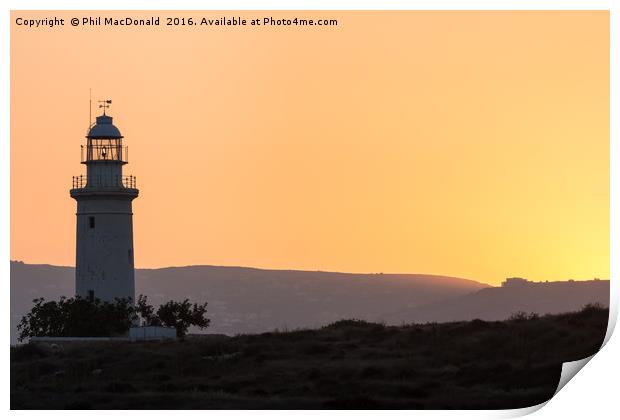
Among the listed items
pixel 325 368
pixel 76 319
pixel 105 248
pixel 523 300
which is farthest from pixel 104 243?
pixel 523 300

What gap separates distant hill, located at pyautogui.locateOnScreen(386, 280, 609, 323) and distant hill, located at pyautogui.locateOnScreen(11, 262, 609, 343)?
28 mm

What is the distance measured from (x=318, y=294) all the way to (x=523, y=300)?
543 inches

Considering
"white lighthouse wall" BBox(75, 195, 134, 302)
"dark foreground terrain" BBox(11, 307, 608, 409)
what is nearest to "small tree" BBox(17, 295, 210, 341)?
"white lighthouse wall" BBox(75, 195, 134, 302)

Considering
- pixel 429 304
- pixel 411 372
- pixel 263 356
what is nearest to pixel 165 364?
pixel 263 356

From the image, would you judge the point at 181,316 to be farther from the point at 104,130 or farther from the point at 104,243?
the point at 104,130

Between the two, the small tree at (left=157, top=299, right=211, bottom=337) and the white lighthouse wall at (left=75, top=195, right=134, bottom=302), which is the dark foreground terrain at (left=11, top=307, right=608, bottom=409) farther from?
the white lighthouse wall at (left=75, top=195, right=134, bottom=302)

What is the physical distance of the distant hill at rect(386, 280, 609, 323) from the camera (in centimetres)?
5087

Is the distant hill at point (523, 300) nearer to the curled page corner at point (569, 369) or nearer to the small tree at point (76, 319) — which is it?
the curled page corner at point (569, 369)

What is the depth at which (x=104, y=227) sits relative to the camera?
55.1 m

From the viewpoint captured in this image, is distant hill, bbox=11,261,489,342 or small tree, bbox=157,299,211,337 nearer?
small tree, bbox=157,299,211,337

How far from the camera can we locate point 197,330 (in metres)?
54.8

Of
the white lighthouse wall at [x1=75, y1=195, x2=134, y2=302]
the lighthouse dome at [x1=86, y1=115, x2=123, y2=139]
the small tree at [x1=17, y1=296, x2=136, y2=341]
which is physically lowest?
the small tree at [x1=17, y1=296, x2=136, y2=341]

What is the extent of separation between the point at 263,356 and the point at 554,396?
9.64m

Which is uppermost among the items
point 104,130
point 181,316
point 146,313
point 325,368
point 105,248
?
point 104,130
